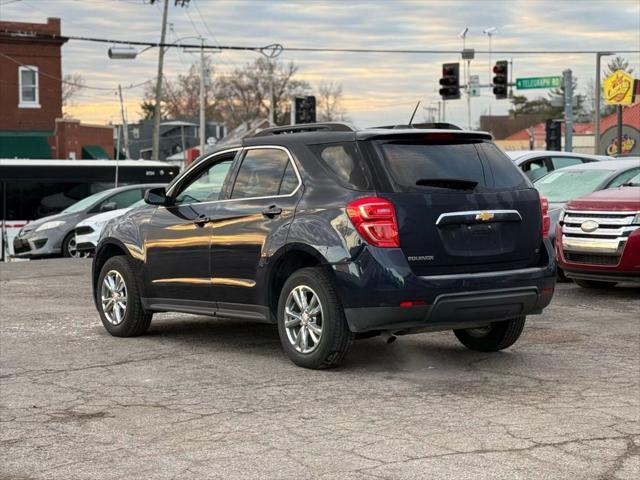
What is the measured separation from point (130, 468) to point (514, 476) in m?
1.93

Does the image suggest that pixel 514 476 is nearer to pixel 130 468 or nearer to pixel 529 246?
pixel 130 468

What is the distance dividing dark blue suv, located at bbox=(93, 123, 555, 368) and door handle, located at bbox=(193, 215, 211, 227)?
12 millimetres

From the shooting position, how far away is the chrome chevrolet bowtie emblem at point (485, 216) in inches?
320

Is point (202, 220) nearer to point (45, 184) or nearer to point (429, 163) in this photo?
point (429, 163)

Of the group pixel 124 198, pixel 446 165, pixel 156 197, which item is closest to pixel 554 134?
pixel 124 198

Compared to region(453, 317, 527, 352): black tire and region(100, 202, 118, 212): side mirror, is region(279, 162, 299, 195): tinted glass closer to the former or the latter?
region(453, 317, 527, 352): black tire

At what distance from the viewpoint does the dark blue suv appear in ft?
25.9

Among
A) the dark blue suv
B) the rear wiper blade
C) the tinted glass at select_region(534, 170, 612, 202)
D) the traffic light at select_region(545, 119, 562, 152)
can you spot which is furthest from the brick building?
the rear wiper blade

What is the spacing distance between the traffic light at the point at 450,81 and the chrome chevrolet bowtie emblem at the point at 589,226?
2433 cm

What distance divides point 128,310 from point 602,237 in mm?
5884

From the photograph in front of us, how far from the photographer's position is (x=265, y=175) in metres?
8.92

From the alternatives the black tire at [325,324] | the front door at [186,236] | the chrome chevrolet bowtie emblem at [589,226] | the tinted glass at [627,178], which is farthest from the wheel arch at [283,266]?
the tinted glass at [627,178]

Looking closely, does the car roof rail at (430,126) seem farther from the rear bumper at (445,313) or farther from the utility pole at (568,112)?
the utility pole at (568,112)

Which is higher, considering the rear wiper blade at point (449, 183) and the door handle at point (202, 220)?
the rear wiper blade at point (449, 183)
